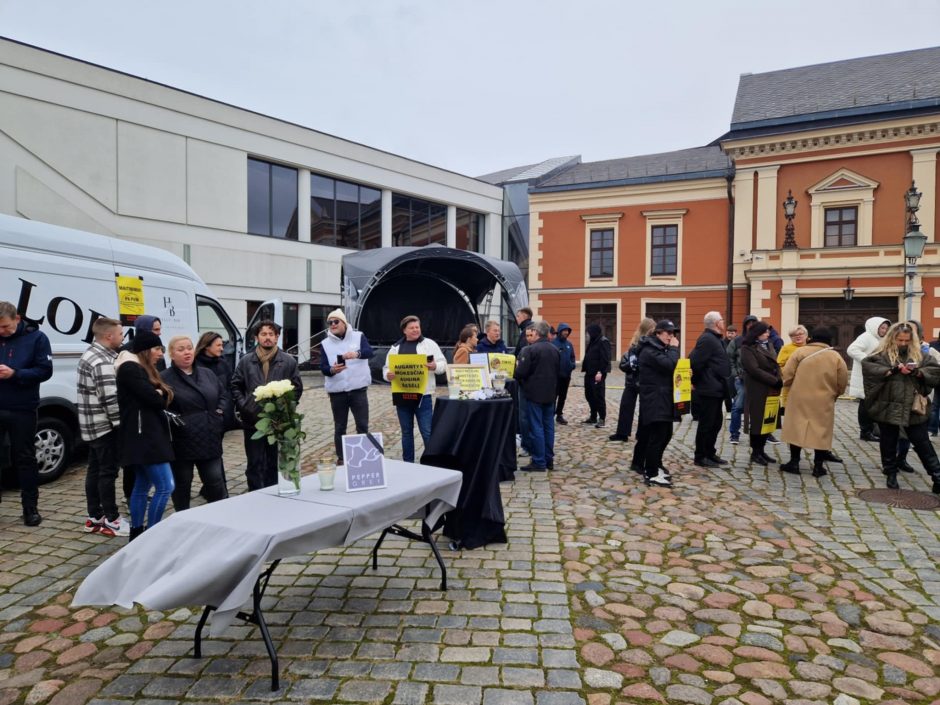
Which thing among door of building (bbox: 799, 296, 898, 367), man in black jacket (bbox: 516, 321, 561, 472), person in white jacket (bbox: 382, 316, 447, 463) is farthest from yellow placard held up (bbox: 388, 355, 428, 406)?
door of building (bbox: 799, 296, 898, 367)

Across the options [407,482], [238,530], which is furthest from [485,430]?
[238,530]

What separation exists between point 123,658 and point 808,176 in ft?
90.5

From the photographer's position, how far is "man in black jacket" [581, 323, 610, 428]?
10.4m

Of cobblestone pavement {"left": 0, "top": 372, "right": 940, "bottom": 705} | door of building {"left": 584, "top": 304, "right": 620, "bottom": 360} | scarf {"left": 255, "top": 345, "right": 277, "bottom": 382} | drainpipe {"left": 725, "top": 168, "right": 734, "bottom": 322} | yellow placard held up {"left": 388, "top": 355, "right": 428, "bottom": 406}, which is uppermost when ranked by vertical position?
drainpipe {"left": 725, "top": 168, "right": 734, "bottom": 322}

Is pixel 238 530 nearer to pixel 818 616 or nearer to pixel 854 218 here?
pixel 818 616

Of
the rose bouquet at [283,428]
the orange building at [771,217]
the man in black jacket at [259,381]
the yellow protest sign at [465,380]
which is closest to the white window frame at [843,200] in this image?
the orange building at [771,217]

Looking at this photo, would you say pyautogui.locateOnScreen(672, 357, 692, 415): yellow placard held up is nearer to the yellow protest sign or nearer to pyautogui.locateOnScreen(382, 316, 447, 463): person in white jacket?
the yellow protest sign

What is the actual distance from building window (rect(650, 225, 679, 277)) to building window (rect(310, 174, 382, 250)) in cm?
1204

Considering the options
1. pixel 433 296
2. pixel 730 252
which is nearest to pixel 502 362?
pixel 433 296

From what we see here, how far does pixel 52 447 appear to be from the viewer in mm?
6758

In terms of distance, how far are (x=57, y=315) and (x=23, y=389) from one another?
178cm

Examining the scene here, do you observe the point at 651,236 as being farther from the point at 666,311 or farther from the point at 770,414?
the point at 770,414

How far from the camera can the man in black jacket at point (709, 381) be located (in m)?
7.55

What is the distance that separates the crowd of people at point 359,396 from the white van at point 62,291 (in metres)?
0.97
